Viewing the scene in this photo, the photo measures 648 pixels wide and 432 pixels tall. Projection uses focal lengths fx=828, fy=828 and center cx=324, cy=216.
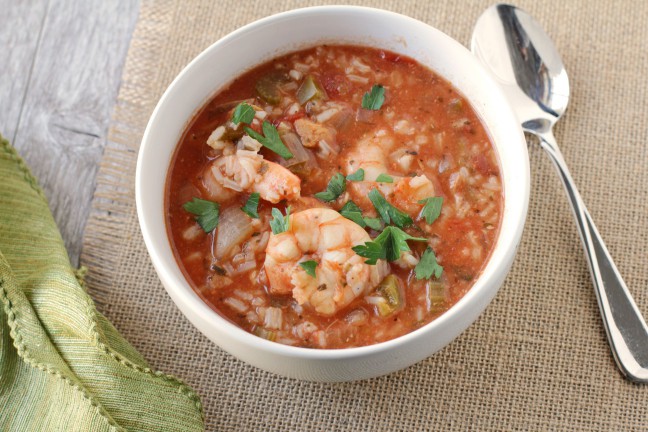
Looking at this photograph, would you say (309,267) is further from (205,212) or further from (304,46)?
(304,46)

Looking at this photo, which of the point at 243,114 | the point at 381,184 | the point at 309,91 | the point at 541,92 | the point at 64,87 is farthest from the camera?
the point at 64,87

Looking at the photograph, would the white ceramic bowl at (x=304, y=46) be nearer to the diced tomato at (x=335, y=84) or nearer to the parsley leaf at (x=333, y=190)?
the diced tomato at (x=335, y=84)

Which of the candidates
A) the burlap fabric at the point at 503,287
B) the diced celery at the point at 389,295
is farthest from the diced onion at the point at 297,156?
the burlap fabric at the point at 503,287

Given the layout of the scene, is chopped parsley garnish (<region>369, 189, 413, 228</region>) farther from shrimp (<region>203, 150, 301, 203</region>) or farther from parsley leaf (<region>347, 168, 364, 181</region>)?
shrimp (<region>203, 150, 301, 203</region>)

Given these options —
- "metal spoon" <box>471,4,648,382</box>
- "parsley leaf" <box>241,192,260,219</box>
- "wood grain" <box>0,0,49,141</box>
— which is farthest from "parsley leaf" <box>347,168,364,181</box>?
"wood grain" <box>0,0,49,141</box>

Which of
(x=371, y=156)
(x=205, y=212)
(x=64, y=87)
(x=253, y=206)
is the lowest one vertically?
(x=64, y=87)

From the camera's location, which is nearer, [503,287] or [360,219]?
[360,219]

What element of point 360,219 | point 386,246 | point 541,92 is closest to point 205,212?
point 360,219
